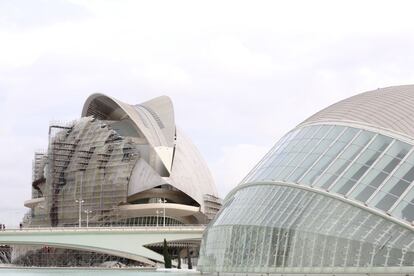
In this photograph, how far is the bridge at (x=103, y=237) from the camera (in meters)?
70.7

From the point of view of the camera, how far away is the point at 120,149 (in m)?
95.8

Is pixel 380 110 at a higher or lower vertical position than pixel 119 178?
lower

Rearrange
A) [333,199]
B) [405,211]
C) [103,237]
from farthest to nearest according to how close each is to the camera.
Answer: [103,237], [333,199], [405,211]

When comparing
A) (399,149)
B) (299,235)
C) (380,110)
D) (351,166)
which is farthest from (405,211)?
(380,110)

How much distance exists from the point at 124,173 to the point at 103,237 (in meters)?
24.4

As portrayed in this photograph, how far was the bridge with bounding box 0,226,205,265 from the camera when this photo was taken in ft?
232

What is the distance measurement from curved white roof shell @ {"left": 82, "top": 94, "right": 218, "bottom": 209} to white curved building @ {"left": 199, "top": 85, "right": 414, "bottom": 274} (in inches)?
2572

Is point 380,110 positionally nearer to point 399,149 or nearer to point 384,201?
point 399,149

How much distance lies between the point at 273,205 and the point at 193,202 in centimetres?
7438

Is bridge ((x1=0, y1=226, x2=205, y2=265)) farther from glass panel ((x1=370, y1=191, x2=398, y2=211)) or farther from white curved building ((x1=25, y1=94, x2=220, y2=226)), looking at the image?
glass panel ((x1=370, y1=191, x2=398, y2=211))

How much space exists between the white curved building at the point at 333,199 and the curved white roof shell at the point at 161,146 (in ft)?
214

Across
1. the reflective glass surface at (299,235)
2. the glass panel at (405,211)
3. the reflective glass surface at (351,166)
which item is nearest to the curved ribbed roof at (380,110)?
the reflective glass surface at (351,166)

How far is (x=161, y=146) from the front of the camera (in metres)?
97.8

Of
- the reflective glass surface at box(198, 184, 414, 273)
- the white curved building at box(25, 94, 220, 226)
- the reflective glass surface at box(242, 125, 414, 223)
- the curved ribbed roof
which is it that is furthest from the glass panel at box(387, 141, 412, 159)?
the white curved building at box(25, 94, 220, 226)
